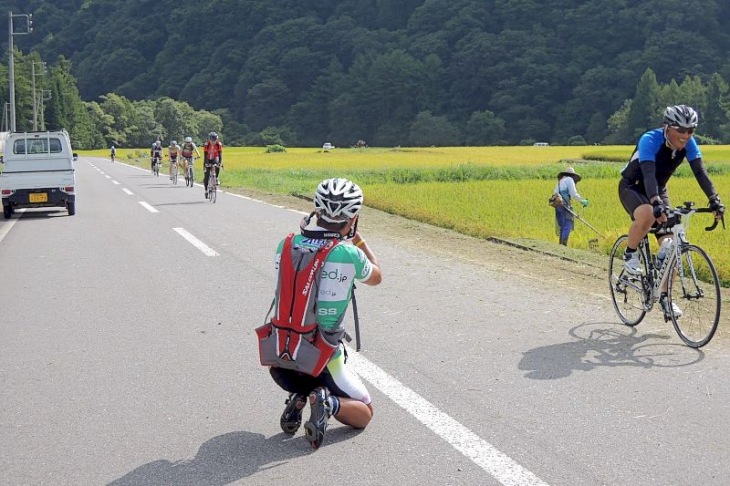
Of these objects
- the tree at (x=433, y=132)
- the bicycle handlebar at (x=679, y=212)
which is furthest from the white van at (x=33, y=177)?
the tree at (x=433, y=132)

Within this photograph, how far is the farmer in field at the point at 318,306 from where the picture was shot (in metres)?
4.09

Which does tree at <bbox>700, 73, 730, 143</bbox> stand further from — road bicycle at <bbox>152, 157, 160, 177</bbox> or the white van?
the white van

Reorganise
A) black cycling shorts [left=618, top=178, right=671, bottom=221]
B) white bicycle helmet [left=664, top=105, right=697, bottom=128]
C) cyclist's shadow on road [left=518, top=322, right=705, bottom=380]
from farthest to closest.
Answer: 1. black cycling shorts [left=618, top=178, right=671, bottom=221]
2. white bicycle helmet [left=664, top=105, right=697, bottom=128]
3. cyclist's shadow on road [left=518, top=322, right=705, bottom=380]

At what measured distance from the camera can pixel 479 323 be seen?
6828 mm

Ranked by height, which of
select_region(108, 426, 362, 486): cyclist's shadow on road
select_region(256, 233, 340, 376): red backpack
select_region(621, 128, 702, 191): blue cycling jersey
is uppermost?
select_region(621, 128, 702, 191): blue cycling jersey

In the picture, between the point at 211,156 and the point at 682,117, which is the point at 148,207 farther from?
the point at 682,117

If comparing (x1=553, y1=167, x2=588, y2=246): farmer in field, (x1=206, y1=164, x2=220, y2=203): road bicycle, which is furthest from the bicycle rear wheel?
(x1=206, y1=164, x2=220, y2=203): road bicycle

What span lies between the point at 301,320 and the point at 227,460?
2.46 ft

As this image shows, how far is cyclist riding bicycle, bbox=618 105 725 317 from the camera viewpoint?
6.11 meters

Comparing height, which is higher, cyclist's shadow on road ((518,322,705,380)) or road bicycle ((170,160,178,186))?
cyclist's shadow on road ((518,322,705,380))

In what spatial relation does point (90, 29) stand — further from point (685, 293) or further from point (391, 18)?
point (685, 293)

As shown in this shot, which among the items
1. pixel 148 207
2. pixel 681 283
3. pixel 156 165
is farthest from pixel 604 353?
pixel 156 165

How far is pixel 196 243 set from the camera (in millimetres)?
12000

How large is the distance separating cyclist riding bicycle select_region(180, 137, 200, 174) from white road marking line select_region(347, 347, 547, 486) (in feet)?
65.3
